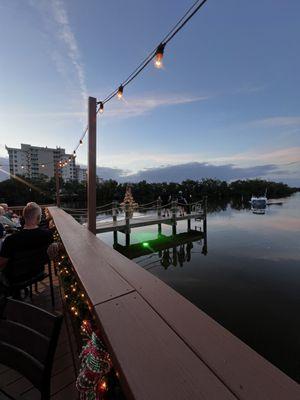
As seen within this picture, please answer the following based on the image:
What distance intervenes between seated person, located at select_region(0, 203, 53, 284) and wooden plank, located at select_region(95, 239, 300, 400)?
1.74 m

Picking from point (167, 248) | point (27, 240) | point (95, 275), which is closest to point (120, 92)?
point (27, 240)

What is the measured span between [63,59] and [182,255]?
11.7m

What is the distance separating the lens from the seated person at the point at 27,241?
2389mm

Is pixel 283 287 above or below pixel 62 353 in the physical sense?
below

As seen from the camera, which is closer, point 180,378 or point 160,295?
point 180,378

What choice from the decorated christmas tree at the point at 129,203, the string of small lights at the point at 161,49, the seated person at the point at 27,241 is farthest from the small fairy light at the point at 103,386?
the decorated christmas tree at the point at 129,203

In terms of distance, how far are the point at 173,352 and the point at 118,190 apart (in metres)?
60.4

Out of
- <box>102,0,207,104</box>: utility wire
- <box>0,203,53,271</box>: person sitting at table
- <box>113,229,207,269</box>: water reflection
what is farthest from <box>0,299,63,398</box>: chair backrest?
<box>113,229,207,269</box>: water reflection

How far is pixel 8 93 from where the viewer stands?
295 inches

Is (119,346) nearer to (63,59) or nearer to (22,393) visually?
(22,393)

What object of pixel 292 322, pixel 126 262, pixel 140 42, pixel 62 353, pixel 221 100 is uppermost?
pixel 221 100

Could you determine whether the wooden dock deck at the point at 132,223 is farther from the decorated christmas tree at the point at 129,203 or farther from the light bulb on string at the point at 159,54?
the light bulb on string at the point at 159,54

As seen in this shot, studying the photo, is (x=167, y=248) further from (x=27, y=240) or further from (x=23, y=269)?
(x=27, y=240)

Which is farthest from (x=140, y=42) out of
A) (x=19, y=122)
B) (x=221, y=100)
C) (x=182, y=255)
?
(x=221, y=100)
